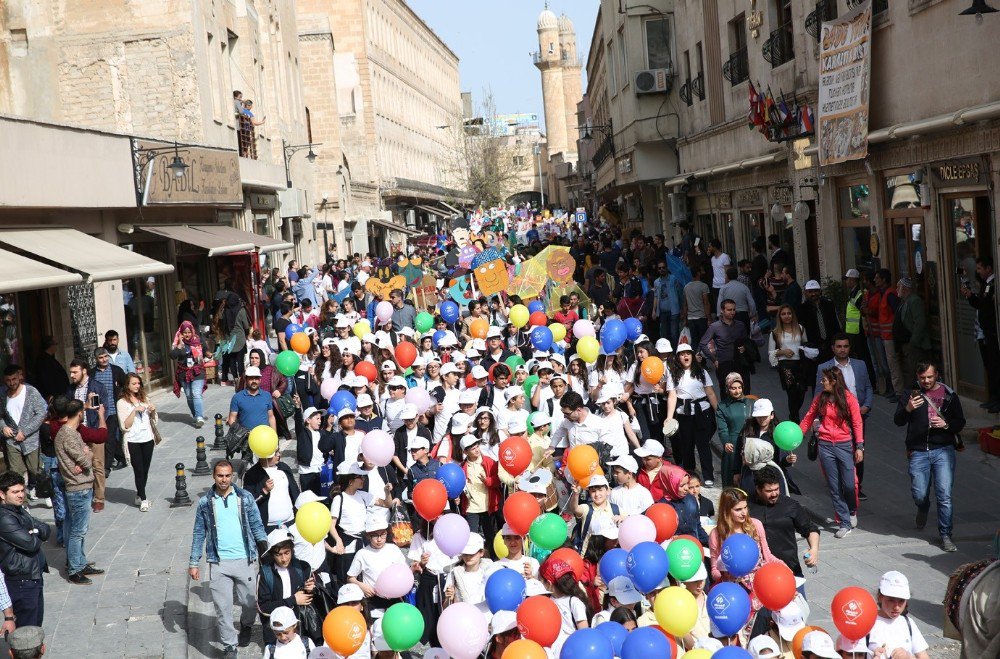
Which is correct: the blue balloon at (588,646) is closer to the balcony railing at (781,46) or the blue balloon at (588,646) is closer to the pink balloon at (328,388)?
the pink balloon at (328,388)

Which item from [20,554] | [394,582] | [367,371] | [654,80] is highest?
[654,80]

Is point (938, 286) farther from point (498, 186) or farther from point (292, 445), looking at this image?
point (498, 186)

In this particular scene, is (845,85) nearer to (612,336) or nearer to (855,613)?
(612,336)

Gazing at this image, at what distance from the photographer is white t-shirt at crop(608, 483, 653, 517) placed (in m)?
8.62

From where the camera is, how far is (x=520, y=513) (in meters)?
8.22

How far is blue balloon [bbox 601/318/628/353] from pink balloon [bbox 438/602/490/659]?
7.42 meters

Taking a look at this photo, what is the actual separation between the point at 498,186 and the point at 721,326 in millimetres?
71341

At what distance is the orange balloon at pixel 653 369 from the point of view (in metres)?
12.2

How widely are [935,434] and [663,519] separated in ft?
10.4

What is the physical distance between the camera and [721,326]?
45.9 ft

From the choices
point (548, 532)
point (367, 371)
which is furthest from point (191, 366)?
point (548, 532)

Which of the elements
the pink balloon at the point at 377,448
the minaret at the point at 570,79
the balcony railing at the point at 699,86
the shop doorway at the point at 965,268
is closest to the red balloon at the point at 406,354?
the pink balloon at the point at 377,448

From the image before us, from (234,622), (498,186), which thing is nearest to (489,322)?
(234,622)

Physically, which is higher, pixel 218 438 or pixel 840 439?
pixel 840 439
